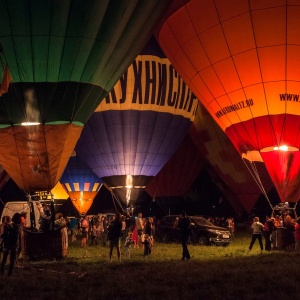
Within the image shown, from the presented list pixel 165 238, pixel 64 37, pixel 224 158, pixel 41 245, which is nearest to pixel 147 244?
pixel 41 245

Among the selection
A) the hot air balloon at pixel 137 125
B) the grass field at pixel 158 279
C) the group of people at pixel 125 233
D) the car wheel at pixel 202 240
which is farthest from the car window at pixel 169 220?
the grass field at pixel 158 279

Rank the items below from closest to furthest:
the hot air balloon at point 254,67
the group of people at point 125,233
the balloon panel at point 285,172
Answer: the group of people at point 125,233 < the hot air balloon at point 254,67 < the balloon panel at point 285,172

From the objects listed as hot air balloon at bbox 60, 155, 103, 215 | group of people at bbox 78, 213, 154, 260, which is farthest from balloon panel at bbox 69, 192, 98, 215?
group of people at bbox 78, 213, 154, 260

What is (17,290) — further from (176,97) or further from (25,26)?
(176,97)

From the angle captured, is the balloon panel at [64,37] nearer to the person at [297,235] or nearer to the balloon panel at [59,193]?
the person at [297,235]

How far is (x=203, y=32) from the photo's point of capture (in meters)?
12.9

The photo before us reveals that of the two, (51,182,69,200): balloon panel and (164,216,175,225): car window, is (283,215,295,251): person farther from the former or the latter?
(51,182,69,200): balloon panel

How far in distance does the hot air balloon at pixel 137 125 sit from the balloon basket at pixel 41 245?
26.7 feet

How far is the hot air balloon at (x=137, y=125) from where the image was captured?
18.3 m

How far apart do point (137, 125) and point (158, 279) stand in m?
11.4

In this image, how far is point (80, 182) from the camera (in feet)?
93.7

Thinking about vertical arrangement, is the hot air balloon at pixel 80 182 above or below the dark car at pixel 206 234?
above

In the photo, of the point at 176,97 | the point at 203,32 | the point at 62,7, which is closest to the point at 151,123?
the point at 176,97

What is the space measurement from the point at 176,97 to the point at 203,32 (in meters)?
6.46
